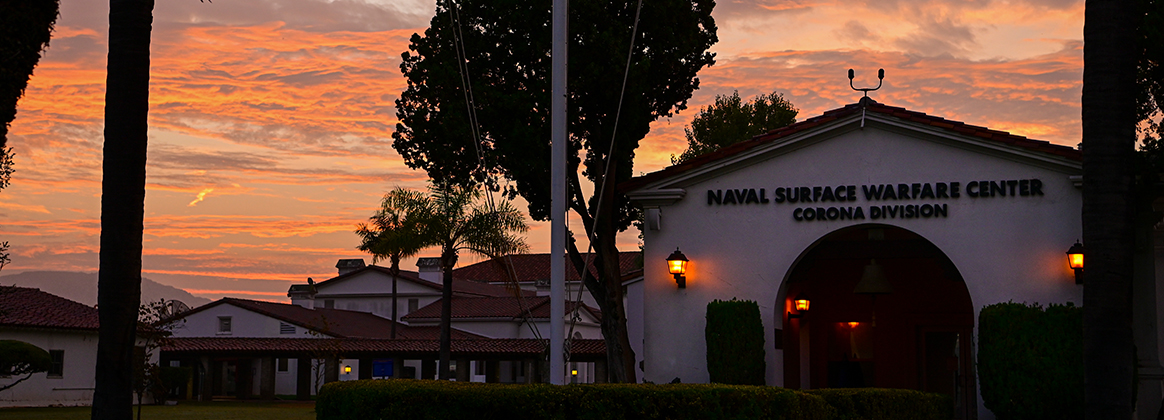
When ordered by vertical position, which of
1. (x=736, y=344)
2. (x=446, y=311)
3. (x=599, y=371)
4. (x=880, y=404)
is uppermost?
(x=446, y=311)

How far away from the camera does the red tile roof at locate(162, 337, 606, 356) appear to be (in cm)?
4688

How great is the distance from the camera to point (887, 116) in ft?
57.2

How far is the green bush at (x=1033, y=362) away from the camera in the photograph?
51.1 feet

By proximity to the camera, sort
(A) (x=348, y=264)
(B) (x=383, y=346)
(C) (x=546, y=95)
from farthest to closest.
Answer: (A) (x=348, y=264)
(B) (x=383, y=346)
(C) (x=546, y=95)

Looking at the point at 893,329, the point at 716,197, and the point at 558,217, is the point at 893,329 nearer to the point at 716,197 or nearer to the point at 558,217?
the point at 716,197

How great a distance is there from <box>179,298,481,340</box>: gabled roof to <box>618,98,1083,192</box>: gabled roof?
134 feet

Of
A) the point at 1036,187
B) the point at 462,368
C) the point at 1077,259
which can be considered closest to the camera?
the point at 1077,259

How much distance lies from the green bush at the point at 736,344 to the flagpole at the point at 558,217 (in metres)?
4.24

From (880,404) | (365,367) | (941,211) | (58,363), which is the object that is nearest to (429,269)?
(365,367)

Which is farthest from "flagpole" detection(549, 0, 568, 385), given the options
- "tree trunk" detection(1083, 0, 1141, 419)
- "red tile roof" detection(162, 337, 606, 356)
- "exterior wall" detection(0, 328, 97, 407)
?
"red tile roof" detection(162, 337, 606, 356)

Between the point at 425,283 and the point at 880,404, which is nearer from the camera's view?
the point at 880,404

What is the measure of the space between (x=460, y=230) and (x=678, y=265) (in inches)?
631

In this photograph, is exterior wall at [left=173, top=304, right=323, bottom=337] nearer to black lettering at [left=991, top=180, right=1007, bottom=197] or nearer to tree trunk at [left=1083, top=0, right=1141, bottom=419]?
black lettering at [left=991, top=180, right=1007, bottom=197]

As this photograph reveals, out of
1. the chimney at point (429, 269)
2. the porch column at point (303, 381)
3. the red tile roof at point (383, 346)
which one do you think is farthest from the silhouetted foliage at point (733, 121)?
the chimney at point (429, 269)
